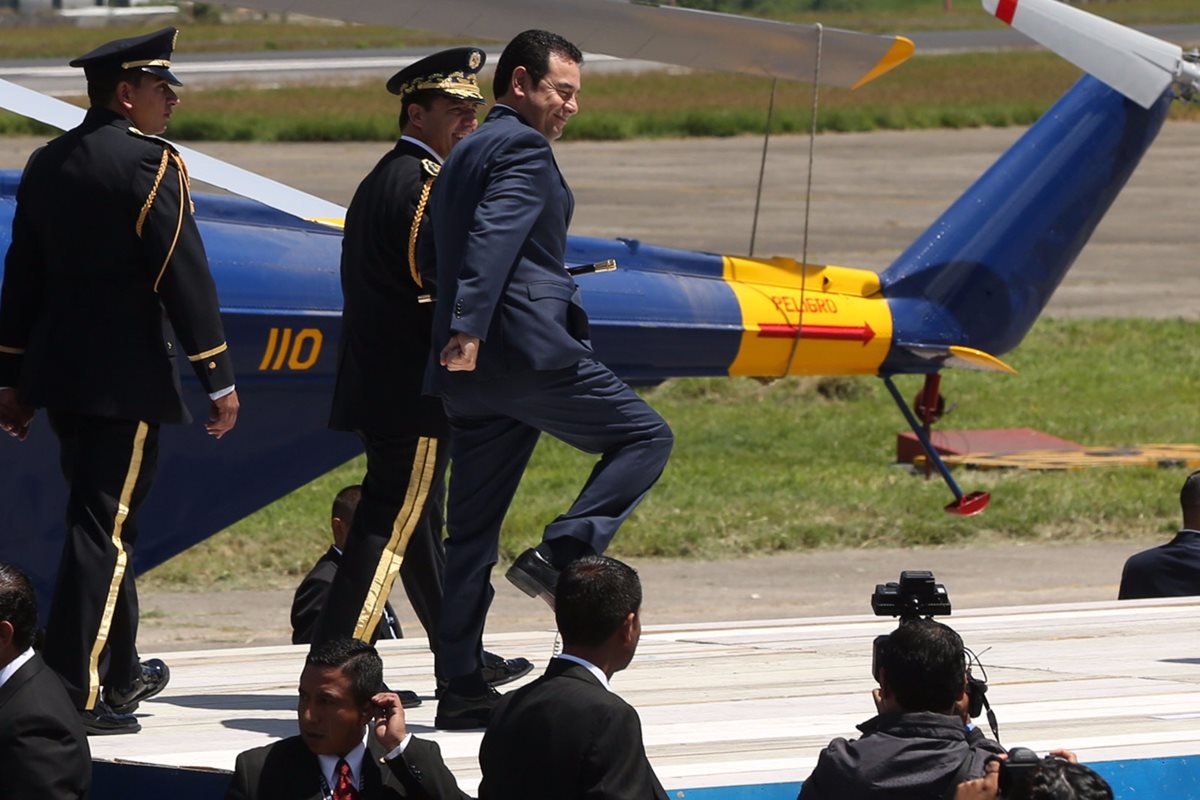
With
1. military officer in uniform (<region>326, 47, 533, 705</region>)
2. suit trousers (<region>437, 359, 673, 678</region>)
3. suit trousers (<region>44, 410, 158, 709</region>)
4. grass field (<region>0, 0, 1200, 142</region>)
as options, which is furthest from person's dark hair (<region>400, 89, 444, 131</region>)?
grass field (<region>0, 0, 1200, 142</region>)

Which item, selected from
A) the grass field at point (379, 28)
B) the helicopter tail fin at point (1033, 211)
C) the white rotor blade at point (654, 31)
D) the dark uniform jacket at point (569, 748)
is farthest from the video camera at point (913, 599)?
the grass field at point (379, 28)

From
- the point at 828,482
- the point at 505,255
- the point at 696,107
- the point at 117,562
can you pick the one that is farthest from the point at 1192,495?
the point at 696,107

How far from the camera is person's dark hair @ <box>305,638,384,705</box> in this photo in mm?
4195

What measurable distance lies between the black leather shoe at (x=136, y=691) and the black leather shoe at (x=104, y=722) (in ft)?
0.31

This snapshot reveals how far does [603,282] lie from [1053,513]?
484 cm

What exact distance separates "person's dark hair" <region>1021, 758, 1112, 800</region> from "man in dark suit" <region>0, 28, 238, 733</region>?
236cm

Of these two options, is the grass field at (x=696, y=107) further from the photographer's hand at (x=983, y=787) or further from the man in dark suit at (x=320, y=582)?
the photographer's hand at (x=983, y=787)

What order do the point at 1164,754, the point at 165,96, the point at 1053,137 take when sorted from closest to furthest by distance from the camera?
the point at 1164,754 → the point at 165,96 → the point at 1053,137

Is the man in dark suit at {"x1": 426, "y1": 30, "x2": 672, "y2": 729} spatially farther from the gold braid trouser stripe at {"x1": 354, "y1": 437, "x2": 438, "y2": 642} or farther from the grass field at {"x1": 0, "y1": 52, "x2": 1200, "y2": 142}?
the grass field at {"x1": 0, "y1": 52, "x2": 1200, "y2": 142}

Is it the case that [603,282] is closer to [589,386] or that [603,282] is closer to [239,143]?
[589,386]

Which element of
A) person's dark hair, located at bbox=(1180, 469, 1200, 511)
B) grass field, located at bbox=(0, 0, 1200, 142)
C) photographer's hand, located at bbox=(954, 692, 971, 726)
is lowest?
grass field, located at bbox=(0, 0, 1200, 142)

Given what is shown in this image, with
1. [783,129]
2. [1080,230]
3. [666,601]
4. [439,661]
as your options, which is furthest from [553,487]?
[783,129]

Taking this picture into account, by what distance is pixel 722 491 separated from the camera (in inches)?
505

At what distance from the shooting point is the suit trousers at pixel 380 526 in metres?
5.06
